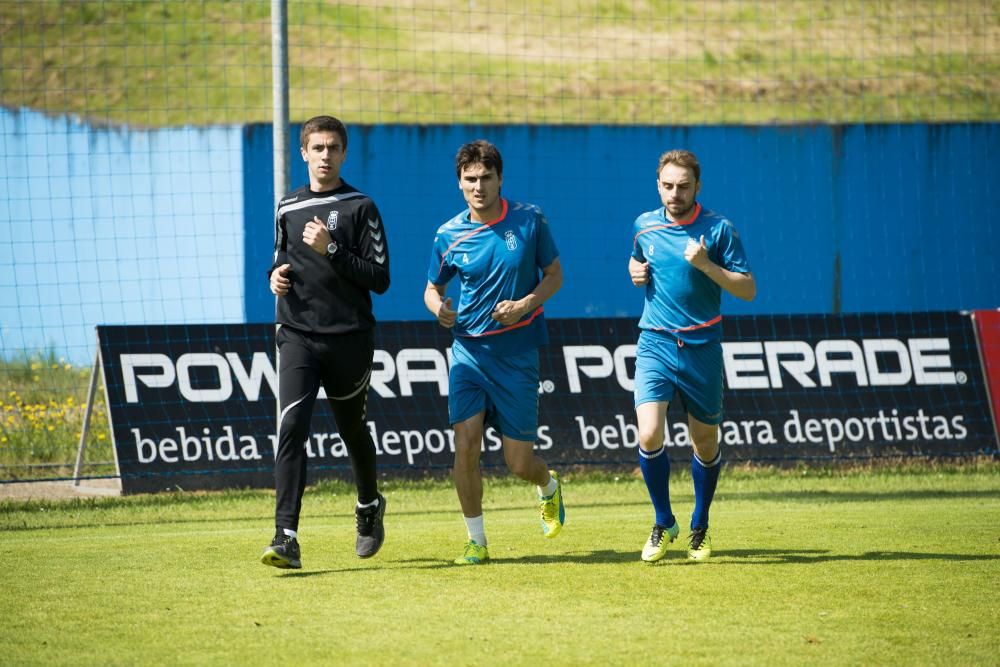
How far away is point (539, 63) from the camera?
2830 cm

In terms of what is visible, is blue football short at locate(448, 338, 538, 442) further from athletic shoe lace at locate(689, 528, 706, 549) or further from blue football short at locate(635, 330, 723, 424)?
athletic shoe lace at locate(689, 528, 706, 549)

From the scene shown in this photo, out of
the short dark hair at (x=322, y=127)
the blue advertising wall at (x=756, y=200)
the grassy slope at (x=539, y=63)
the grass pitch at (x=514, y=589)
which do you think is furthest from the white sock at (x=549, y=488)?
the grassy slope at (x=539, y=63)

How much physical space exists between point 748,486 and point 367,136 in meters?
10.5

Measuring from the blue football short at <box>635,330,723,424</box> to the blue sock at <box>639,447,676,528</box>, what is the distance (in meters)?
0.30

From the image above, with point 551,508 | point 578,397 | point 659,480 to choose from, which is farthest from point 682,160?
point 578,397

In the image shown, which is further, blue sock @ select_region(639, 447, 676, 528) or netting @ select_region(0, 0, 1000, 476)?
netting @ select_region(0, 0, 1000, 476)

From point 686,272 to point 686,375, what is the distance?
22.1 inches

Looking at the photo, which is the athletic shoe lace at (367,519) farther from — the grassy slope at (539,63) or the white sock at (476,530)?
the grassy slope at (539,63)

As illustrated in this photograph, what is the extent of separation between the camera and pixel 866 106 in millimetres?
27297

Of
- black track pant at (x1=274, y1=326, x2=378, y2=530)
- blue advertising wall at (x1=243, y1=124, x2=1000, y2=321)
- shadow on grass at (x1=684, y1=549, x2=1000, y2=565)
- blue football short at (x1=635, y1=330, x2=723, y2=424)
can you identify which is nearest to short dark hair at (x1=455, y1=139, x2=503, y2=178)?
black track pant at (x1=274, y1=326, x2=378, y2=530)

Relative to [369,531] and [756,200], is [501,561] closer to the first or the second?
[369,531]

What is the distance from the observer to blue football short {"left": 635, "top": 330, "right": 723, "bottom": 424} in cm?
733

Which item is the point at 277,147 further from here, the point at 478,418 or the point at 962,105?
the point at 962,105

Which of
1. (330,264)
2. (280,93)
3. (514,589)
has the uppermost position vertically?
(280,93)
